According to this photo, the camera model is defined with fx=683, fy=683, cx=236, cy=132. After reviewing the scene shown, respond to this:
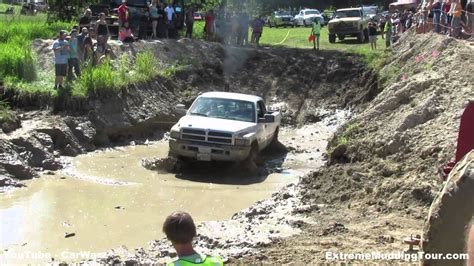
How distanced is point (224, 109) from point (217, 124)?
0.97 m

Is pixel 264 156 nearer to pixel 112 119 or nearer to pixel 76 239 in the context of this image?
pixel 112 119

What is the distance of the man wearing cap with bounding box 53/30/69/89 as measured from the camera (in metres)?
18.0

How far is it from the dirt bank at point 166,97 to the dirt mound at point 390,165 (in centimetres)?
650

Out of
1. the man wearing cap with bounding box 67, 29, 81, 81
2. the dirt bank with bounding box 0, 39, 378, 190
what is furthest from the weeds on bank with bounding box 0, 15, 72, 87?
the man wearing cap with bounding box 67, 29, 81, 81

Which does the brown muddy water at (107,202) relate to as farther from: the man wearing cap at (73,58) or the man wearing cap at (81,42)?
the man wearing cap at (81,42)

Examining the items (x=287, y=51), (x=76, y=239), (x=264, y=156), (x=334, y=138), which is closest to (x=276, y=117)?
(x=264, y=156)

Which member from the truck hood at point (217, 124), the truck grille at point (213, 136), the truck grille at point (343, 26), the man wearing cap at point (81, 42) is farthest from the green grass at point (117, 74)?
the truck grille at point (343, 26)

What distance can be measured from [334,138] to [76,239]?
23.4 ft

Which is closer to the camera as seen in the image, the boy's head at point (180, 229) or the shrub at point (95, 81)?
the boy's head at point (180, 229)

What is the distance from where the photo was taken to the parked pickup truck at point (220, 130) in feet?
47.8

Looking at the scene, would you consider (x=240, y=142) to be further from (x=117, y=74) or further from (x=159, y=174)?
(x=117, y=74)

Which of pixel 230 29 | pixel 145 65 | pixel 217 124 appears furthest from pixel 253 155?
pixel 230 29

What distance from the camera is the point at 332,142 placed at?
15.3 metres

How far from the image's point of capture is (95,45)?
2128 cm
